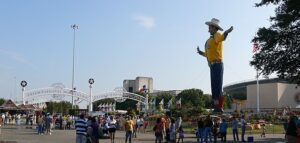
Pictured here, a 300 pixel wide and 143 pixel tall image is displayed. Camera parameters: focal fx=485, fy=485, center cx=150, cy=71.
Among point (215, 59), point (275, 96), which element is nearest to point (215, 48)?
point (215, 59)

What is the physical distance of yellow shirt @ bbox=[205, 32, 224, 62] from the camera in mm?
48156

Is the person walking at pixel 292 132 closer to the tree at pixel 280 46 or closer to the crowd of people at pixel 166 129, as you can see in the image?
the crowd of people at pixel 166 129

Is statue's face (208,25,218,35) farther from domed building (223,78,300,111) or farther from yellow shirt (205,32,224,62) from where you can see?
domed building (223,78,300,111)

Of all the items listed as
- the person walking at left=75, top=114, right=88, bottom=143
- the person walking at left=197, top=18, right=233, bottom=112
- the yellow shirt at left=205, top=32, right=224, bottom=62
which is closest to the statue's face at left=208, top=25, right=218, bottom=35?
the person walking at left=197, top=18, right=233, bottom=112

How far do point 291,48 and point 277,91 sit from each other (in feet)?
249

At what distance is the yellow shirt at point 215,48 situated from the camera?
4816 centimetres

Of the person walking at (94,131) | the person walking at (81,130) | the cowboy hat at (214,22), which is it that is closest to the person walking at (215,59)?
the cowboy hat at (214,22)

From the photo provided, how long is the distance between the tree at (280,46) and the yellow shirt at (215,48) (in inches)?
624

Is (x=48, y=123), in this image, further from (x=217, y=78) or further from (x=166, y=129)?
(x=217, y=78)

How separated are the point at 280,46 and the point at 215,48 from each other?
1712 cm

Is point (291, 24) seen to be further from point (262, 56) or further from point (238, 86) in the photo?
point (238, 86)

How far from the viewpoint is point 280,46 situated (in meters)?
31.6

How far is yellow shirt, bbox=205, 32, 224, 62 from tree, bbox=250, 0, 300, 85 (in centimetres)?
1584

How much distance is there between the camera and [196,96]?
136 metres
